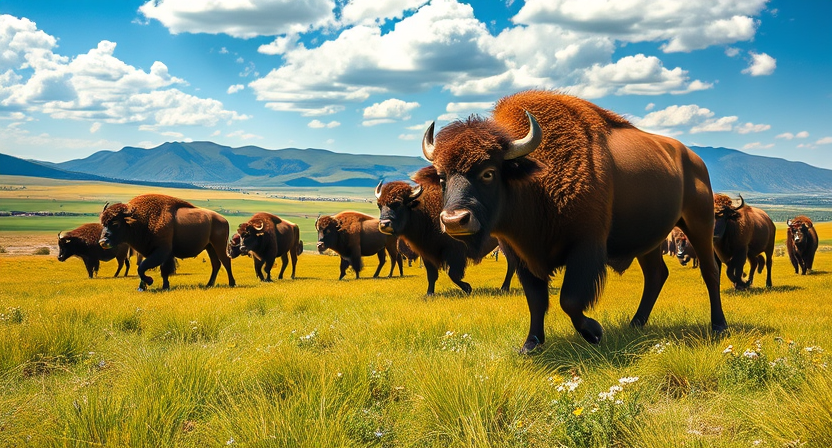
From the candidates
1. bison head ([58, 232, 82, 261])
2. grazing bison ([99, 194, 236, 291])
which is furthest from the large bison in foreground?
bison head ([58, 232, 82, 261])

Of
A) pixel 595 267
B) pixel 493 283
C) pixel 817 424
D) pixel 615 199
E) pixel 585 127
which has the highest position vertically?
pixel 585 127

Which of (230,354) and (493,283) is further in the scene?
(493,283)

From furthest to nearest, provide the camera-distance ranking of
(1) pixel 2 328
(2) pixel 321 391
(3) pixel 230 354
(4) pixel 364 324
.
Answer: (4) pixel 364 324 → (1) pixel 2 328 → (3) pixel 230 354 → (2) pixel 321 391

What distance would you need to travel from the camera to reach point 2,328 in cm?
730

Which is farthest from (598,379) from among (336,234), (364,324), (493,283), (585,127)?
(336,234)

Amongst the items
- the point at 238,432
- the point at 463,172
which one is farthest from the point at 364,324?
the point at 238,432

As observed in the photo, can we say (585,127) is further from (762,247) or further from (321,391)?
(762,247)

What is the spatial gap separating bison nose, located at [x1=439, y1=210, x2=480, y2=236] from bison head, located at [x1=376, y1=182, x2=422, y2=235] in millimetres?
8258

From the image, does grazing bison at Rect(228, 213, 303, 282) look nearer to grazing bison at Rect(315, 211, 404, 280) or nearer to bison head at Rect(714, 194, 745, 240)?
grazing bison at Rect(315, 211, 404, 280)

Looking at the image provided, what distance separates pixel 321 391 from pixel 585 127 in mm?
4121

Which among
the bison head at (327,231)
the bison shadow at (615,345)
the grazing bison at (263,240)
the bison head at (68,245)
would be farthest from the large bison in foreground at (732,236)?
the bison head at (68,245)

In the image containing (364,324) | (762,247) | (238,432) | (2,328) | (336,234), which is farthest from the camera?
(336,234)

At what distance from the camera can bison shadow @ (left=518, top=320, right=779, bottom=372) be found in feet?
18.6

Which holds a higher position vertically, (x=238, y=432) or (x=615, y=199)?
(x=615, y=199)
